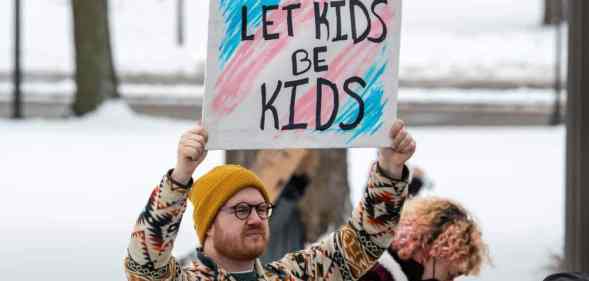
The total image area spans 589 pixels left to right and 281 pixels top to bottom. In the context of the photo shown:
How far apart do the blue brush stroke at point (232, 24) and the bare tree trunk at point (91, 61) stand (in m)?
19.8

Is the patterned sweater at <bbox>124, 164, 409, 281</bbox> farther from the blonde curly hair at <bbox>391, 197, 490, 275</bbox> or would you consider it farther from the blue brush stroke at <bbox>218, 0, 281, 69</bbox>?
the blue brush stroke at <bbox>218, 0, 281, 69</bbox>

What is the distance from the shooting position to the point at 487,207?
13.1m

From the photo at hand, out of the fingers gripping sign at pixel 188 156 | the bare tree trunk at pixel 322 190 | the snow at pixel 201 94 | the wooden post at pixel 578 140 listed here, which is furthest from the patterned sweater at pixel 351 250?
the snow at pixel 201 94

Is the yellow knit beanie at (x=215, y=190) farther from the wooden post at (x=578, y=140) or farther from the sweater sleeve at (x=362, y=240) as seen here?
the wooden post at (x=578, y=140)

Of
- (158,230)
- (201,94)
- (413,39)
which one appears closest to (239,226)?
(158,230)

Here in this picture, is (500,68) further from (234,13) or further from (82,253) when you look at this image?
(234,13)

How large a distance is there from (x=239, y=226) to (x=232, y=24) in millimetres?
478

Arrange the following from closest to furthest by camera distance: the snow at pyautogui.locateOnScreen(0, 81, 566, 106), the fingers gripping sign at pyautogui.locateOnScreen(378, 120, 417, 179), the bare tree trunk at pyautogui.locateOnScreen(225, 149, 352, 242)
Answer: the fingers gripping sign at pyautogui.locateOnScreen(378, 120, 417, 179) < the bare tree trunk at pyautogui.locateOnScreen(225, 149, 352, 242) < the snow at pyautogui.locateOnScreen(0, 81, 566, 106)

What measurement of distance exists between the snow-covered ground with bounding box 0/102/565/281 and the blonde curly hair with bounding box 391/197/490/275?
5.11m

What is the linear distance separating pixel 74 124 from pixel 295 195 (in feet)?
50.4

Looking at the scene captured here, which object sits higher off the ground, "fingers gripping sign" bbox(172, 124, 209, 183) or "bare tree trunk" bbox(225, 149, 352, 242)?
"fingers gripping sign" bbox(172, 124, 209, 183)

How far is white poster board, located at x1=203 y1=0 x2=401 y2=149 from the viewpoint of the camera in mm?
3637

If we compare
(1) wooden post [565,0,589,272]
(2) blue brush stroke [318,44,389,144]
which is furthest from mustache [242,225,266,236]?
(1) wooden post [565,0,589,272]

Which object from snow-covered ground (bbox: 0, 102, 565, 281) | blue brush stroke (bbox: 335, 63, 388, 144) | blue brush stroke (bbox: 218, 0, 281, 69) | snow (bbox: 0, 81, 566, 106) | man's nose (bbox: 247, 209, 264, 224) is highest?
blue brush stroke (bbox: 218, 0, 281, 69)
